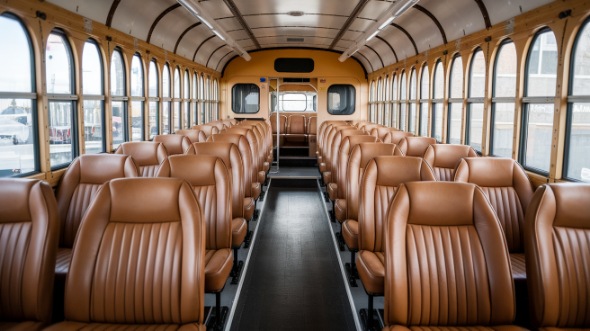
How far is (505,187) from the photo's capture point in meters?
4.00

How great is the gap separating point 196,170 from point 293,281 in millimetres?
1735

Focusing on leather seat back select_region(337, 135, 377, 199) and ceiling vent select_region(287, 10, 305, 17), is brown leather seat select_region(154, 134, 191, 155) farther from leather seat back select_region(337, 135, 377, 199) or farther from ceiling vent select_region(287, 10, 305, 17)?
ceiling vent select_region(287, 10, 305, 17)

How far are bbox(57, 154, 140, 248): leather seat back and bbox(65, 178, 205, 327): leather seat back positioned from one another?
146 centimetres

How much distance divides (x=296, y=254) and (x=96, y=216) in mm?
3536

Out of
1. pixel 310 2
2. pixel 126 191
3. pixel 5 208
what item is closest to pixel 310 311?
pixel 126 191

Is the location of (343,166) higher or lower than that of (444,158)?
lower

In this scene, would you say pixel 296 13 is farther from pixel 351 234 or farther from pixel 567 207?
pixel 567 207

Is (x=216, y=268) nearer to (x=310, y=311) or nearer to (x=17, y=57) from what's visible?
(x=310, y=311)

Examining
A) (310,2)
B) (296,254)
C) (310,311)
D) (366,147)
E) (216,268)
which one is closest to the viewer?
(216,268)

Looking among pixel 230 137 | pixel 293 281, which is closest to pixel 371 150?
pixel 293 281

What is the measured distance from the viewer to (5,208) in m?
2.51

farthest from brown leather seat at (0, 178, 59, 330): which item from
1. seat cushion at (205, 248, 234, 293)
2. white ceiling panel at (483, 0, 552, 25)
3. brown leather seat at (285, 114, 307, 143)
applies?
brown leather seat at (285, 114, 307, 143)

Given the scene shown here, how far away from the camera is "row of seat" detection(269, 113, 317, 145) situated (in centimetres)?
1506

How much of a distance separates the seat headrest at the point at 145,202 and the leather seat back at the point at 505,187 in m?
2.45
